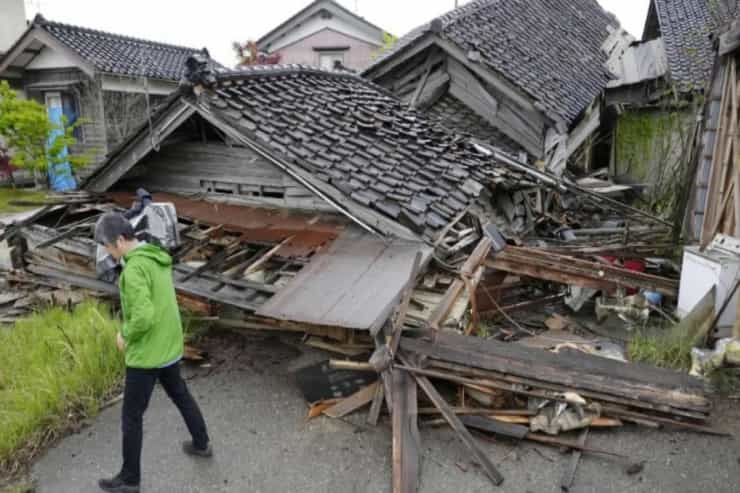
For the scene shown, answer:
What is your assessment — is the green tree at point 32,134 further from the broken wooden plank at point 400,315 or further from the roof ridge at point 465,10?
the broken wooden plank at point 400,315

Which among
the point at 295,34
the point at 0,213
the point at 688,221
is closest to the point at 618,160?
the point at 688,221

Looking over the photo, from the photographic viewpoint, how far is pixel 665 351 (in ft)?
17.0

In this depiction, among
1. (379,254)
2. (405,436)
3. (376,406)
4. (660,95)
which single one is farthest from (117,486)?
(660,95)

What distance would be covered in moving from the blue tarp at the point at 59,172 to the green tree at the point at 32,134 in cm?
28

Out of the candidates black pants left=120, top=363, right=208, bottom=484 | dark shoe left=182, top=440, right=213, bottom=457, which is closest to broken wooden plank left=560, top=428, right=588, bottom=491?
dark shoe left=182, top=440, right=213, bottom=457

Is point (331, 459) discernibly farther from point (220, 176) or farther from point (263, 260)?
point (220, 176)

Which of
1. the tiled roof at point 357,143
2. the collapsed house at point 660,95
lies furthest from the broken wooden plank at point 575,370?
the collapsed house at point 660,95

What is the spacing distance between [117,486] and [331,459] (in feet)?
5.47

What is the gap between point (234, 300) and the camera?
5.16 meters

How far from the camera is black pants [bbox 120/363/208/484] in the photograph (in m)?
3.68

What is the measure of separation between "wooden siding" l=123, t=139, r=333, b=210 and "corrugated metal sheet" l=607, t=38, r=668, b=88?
Answer: 42.8ft

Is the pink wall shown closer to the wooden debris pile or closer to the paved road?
the wooden debris pile

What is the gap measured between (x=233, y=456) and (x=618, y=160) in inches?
643

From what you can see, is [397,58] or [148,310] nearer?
[148,310]
